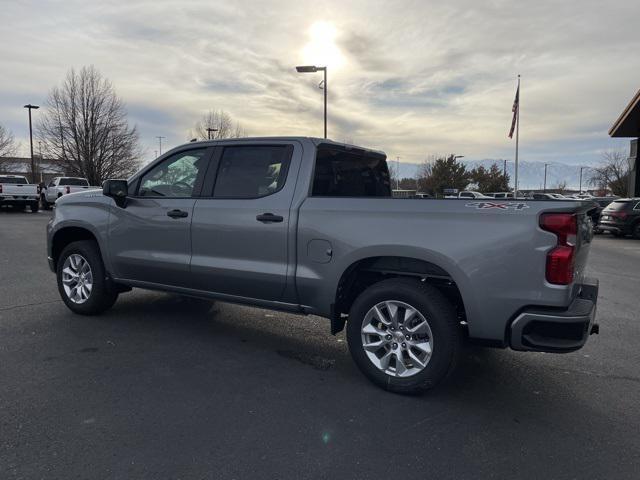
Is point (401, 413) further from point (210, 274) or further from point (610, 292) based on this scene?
point (610, 292)

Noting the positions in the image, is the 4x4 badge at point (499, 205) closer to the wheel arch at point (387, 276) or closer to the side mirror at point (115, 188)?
the wheel arch at point (387, 276)

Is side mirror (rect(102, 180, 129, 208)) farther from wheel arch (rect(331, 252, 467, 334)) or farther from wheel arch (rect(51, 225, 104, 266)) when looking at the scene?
wheel arch (rect(331, 252, 467, 334))

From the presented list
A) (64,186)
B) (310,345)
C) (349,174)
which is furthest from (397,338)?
(64,186)

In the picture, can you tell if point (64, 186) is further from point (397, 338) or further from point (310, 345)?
point (397, 338)

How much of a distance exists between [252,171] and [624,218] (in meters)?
17.6

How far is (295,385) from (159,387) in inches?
40.1

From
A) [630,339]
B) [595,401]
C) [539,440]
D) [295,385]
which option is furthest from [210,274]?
[630,339]

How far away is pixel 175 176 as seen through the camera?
489 centimetres

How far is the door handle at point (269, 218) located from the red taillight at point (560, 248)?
1994mm

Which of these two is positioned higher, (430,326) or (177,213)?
(177,213)

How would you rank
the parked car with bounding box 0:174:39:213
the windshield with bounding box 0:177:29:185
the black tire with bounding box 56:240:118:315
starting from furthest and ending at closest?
the windshield with bounding box 0:177:29:185 < the parked car with bounding box 0:174:39:213 < the black tire with bounding box 56:240:118:315

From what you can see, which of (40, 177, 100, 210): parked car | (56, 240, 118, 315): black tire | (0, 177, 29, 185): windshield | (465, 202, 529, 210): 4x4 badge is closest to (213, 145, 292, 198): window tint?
(465, 202, 529, 210): 4x4 badge

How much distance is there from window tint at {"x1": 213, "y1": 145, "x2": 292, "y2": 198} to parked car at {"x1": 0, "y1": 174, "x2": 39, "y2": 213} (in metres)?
25.0

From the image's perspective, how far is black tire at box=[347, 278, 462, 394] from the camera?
339 cm
